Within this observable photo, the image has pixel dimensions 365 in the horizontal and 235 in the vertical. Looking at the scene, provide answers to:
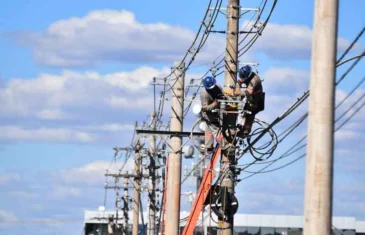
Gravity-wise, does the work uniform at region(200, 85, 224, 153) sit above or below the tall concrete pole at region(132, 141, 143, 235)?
below

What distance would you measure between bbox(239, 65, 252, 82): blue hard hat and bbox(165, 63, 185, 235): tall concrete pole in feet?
40.1

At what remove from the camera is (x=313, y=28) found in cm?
2042

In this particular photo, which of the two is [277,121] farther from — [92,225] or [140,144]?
[92,225]

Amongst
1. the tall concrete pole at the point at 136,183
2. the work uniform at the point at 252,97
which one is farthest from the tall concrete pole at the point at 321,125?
the tall concrete pole at the point at 136,183

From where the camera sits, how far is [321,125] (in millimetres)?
19938

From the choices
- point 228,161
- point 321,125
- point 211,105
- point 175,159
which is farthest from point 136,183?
point 321,125

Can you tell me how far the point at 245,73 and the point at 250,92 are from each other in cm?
66

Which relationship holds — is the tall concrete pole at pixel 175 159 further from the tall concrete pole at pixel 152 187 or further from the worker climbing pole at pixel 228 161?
the tall concrete pole at pixel 152 187

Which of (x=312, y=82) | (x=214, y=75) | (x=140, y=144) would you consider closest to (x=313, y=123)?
(x=312, y=82)

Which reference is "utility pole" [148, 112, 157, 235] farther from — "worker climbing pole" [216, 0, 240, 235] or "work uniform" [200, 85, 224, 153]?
"work uniform" [200, 85, 224, 153]

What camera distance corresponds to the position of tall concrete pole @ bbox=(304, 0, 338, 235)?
19875mm

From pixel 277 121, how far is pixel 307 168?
9638mm

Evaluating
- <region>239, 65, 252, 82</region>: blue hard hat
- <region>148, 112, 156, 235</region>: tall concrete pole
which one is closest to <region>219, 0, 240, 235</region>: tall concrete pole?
<region>239, 65, 252, 82</region>: blue hard hat

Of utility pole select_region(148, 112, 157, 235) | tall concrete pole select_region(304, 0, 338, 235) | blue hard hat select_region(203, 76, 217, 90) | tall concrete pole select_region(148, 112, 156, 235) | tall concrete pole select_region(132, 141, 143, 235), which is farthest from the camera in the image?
tall concrete pole select_region(132, 141, 143, 235)
